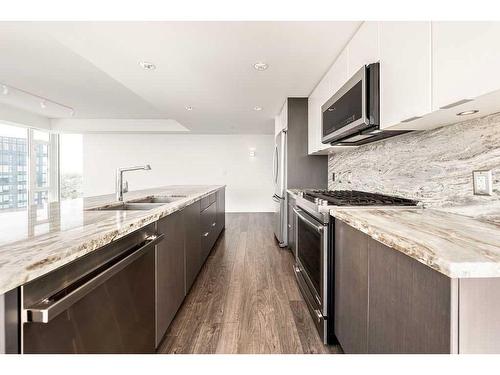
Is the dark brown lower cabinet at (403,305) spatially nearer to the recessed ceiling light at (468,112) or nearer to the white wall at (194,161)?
the recessed ceiling light at (468,112)

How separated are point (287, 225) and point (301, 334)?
2.04 m

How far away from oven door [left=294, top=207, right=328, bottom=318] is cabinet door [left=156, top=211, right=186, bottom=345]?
929mm

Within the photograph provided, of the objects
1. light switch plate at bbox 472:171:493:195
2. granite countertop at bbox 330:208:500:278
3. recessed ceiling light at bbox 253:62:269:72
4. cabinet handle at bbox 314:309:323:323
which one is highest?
recessed ceiling light at bbox 253:62:269:72

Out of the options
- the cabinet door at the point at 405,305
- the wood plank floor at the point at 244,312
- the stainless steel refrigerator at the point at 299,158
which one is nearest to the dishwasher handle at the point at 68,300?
the wood plank floor at the point at 244,312

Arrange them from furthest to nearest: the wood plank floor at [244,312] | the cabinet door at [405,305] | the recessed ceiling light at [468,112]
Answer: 1. the wood plank floor at [244,312]
2. the recessed ceiling light at [468,112]
3. the cabinet door at [405,305]

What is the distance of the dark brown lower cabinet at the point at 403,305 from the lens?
678 millimetres

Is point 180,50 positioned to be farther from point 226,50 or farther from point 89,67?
point 89,67

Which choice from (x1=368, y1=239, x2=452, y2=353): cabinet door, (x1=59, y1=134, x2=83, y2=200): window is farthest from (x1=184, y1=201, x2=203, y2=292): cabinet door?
(x1=59, y1=134, x2=83, y2=200): window

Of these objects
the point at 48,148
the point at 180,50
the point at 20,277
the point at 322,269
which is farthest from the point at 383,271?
the point at 48,148

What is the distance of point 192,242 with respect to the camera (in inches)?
92.3

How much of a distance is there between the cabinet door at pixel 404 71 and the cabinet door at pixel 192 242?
1558 mm

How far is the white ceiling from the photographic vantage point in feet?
6.23

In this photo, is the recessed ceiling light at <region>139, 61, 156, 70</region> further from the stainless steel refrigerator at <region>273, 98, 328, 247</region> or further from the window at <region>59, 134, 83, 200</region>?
the window at <region>59, 134, 83, 200</region>

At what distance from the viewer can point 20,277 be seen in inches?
22.8
